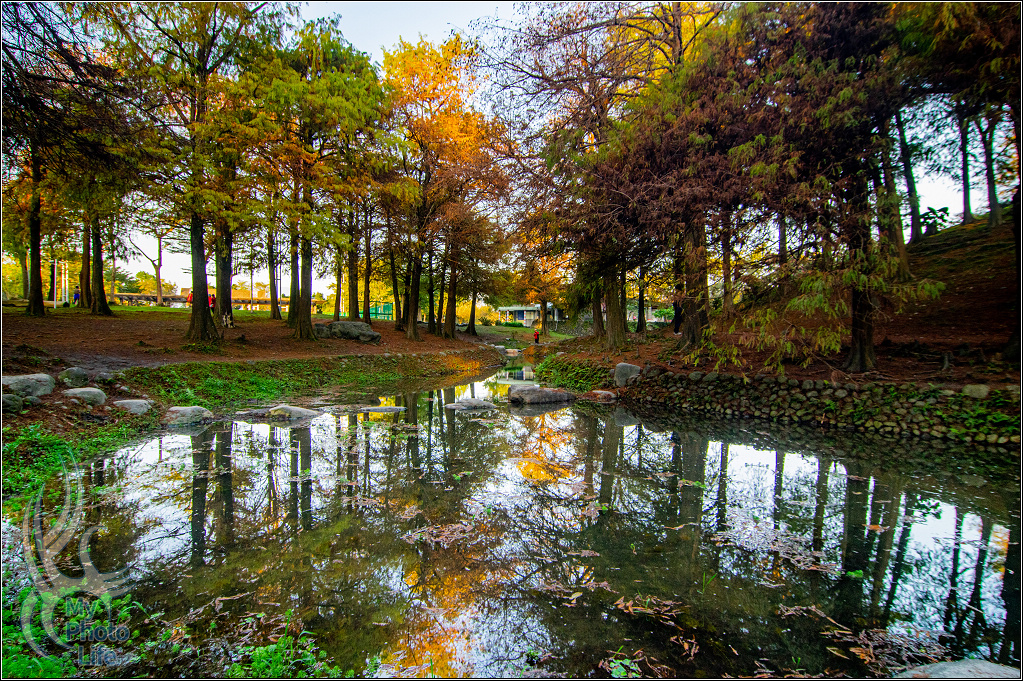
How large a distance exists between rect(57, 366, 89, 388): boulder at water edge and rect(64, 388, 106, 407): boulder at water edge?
545mm

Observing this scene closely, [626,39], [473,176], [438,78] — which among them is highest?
[438,78]

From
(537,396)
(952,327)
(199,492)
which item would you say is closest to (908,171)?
(952,327)

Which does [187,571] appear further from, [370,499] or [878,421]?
[878,421]

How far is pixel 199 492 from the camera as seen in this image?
543cm

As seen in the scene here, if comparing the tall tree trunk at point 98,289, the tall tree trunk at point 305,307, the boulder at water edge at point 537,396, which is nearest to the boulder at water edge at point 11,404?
the boulder at water edge at point 537,396

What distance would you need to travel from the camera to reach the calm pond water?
3.02 metres

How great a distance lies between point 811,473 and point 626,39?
11.0m

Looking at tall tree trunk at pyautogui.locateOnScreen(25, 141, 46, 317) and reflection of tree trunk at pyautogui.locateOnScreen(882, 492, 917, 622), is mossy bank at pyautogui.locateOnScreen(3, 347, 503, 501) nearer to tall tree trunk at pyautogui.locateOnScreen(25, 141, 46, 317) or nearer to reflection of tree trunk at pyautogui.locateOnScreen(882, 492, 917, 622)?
reflection of tree trunk at pyautogui.locateOnScreen(882, 492, 917, 622)

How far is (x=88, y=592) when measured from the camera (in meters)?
3.32

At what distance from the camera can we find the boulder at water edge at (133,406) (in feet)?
27.7

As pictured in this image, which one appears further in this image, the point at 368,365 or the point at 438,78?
the point at 438,78

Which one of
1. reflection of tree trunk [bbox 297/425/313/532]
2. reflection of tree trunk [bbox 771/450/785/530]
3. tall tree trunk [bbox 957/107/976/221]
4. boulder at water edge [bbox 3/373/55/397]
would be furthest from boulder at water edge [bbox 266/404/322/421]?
tall tree trunk [bbox 957/107/976/221]

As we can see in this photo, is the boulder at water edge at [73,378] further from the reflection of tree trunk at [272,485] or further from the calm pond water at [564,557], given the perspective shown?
the reflection of tree trunk at [272,485]

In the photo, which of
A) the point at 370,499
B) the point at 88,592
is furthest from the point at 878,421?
the point at 88,592
